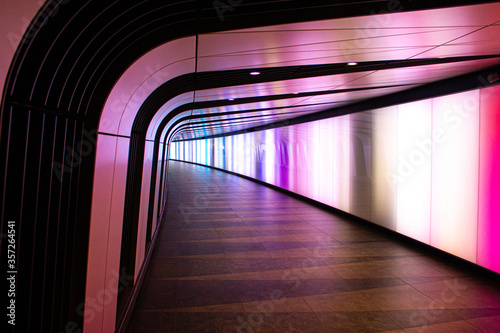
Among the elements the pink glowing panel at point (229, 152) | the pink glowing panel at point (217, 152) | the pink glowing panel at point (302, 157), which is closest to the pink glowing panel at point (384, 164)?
the pink glowing panel at point (302, 157)

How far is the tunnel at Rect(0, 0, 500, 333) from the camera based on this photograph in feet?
6.14

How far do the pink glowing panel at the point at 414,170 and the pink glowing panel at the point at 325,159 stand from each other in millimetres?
3444

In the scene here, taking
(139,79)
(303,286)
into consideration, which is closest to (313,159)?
(303,286)

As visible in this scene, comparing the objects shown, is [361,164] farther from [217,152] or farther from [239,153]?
[217,152]

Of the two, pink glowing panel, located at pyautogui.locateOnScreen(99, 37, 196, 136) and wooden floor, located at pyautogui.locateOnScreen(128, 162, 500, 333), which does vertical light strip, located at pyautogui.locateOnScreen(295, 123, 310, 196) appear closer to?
wooden floor, located at pyautogui.locateOnScreen(128, 162, 500, 333)

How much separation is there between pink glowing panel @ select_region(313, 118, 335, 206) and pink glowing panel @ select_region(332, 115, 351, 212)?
7.5 inches

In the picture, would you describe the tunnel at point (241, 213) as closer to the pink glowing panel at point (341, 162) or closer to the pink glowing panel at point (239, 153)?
the pink glowing panel at point (341, 162)

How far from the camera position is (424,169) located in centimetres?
730

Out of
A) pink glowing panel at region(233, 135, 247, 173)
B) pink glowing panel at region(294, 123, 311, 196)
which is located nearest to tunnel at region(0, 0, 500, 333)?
pink glowing panel at region(294, 123, 311, 196)

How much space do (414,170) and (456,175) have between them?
1188 millimetres

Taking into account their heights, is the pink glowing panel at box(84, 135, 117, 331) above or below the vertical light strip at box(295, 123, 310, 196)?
below

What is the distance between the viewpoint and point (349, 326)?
425cm

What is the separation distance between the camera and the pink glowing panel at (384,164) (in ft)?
27.4

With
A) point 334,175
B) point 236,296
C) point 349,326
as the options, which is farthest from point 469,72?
point 334,175
